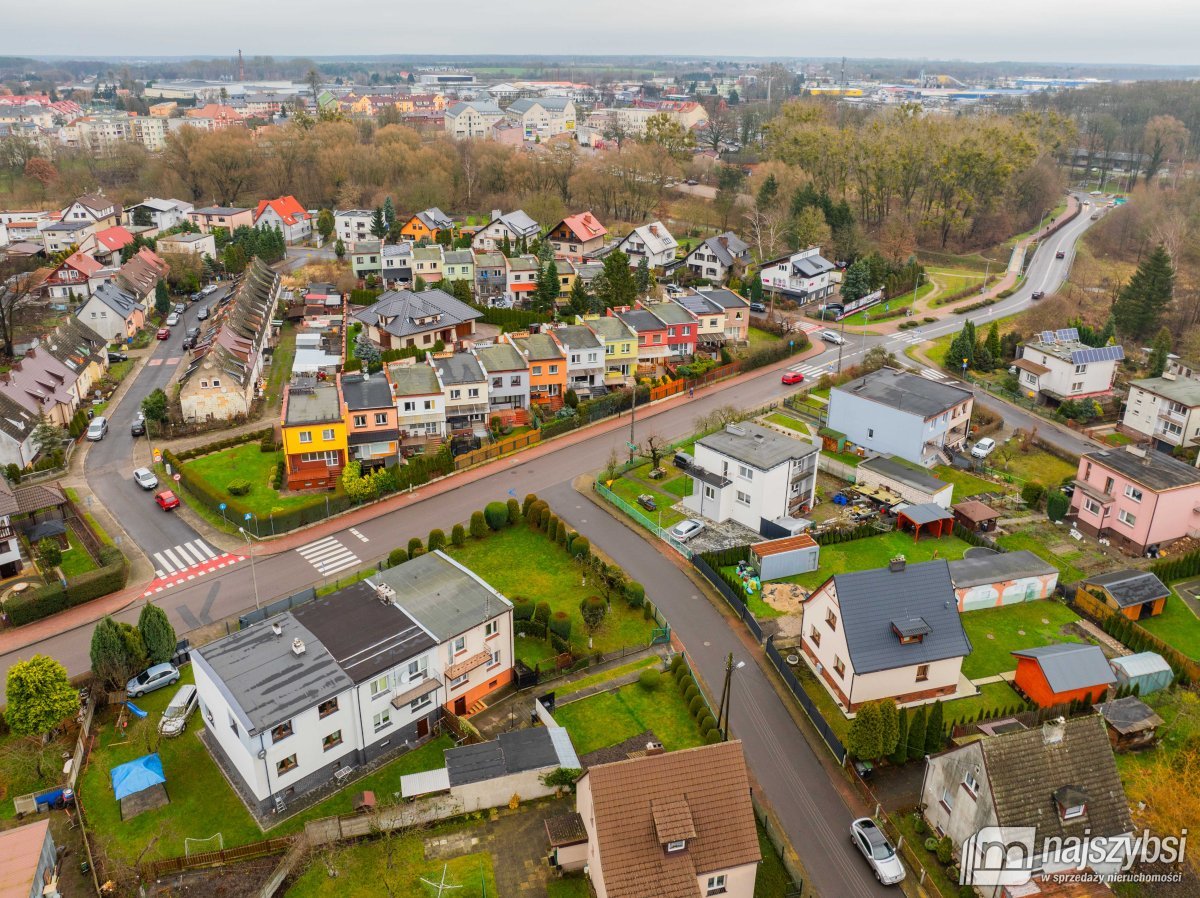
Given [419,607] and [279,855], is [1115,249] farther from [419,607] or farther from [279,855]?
[279,855]

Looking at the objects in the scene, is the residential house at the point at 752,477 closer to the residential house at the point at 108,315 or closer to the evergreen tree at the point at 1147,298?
the evergreen tree at the point at 1147,298

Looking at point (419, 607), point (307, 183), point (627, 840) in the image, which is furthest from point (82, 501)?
point (307, 183)

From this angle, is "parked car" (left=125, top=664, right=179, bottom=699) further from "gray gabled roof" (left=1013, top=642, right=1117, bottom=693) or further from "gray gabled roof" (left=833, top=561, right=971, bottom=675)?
"gray gabled roof" (left=1013, top=642, right=1117, bottom=693)

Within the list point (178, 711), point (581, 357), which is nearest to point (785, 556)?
point (581, 357)

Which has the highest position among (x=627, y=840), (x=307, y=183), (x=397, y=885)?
(x=307, y=183)

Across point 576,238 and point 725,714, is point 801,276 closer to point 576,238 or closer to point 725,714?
point 576,238

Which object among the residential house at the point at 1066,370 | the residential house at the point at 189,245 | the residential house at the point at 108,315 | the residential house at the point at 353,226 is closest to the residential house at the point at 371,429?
the residential house at the point at 108,315

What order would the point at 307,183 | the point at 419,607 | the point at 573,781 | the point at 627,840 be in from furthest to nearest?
the point at 307,183, the point at 419,607, the point at 573,781, the point at 627,840
